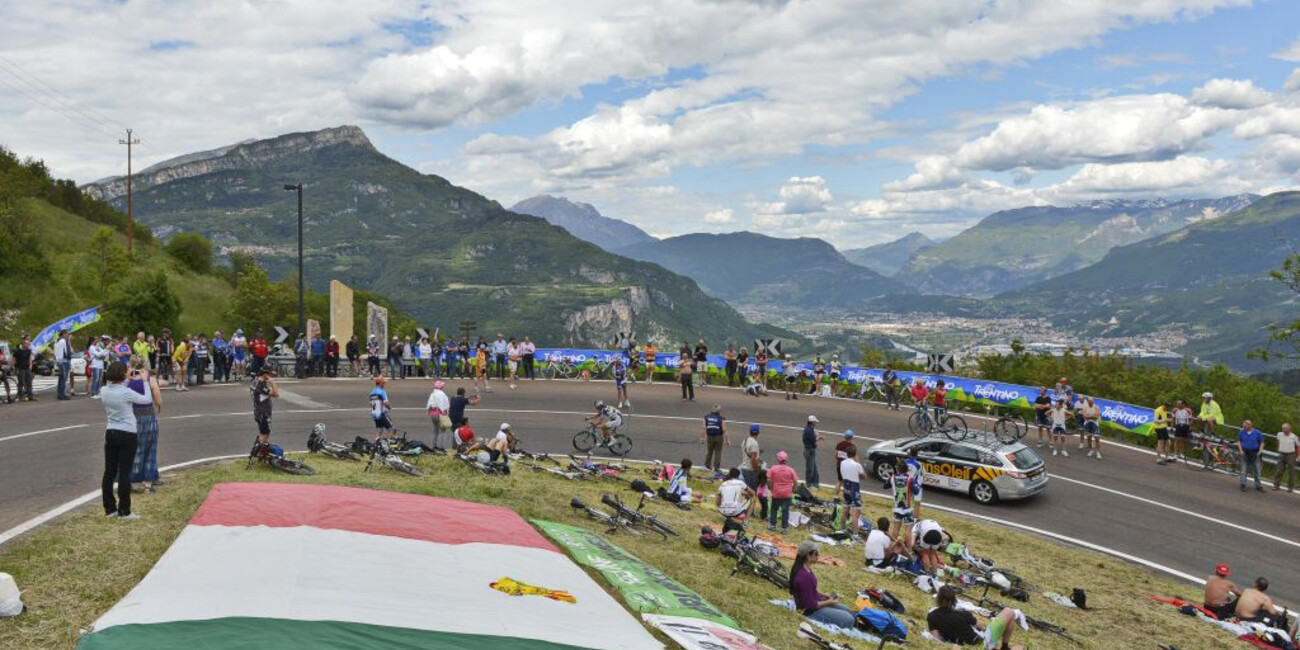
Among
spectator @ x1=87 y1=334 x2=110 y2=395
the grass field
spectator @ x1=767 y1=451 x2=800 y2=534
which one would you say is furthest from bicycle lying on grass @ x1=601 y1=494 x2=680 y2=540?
spectator @ x1=87 y1=334 x2=110 y2=395

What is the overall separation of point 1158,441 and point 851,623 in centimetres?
2006

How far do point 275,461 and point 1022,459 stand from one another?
1806cm

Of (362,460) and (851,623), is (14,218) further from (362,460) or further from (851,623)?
(851,623)

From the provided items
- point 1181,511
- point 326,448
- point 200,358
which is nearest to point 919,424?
point 1181,511

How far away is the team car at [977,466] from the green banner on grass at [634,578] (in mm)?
11753

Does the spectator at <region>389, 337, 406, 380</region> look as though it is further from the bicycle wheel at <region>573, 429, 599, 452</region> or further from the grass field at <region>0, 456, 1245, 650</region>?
the grass field at <region>0, 456, 1245, 650</region>

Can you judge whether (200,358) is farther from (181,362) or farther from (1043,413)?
(1043,413)

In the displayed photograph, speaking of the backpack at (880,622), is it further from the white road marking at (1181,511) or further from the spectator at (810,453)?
the white road marking at (1181,511)

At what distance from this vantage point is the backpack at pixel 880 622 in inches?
A: 474

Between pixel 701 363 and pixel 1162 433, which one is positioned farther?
pixel 701 363

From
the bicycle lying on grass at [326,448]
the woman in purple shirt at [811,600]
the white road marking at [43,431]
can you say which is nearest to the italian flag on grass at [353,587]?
the woman in purple shirt at [811,600]

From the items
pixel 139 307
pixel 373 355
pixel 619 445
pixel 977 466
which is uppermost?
pixel 139 307

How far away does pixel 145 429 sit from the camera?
558 inches

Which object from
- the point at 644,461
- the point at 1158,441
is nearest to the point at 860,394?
the point at 1158,441
